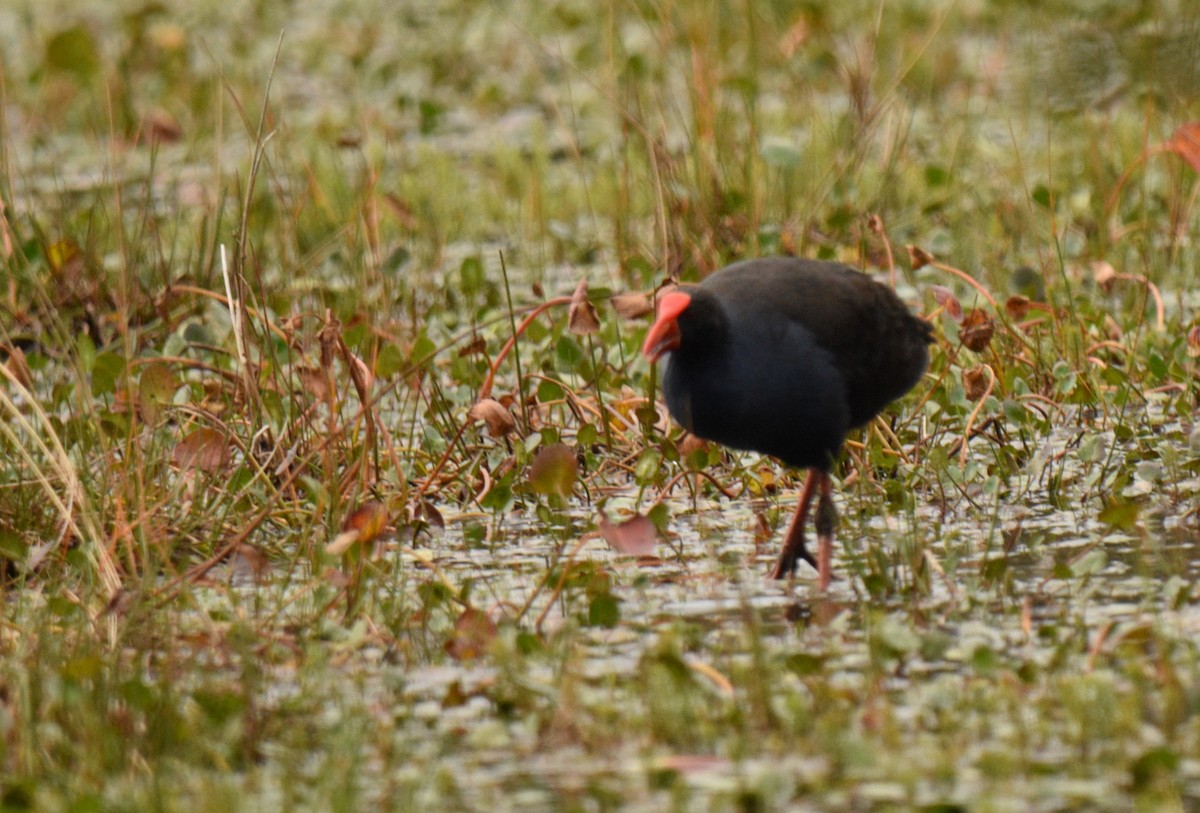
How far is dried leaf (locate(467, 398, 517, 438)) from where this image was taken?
A: 507cm

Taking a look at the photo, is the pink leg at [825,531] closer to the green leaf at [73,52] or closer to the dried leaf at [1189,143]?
the dried leaf at [1189,143]

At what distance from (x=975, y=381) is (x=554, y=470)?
125 cm

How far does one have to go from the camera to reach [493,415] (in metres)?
5.09

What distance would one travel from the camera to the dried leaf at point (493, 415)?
507 cm

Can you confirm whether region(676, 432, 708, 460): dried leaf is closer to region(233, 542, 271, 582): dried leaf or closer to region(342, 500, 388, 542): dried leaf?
region(342, 500, 388, 542): dried leaf

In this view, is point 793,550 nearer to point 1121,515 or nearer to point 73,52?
point 1121,515

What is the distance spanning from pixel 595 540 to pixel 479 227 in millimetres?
3726

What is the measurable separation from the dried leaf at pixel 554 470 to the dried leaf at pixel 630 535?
0.35 m

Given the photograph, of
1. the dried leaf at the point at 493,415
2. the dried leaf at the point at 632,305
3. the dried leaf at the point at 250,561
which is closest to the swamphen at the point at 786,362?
the dried leaf at the point at 632,305

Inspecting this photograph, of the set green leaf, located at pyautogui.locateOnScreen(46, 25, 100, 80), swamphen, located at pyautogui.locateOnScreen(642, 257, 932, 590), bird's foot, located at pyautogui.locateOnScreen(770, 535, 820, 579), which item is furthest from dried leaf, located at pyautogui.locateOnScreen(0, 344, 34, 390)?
green leaf, located at pyautogui.locateOnScreen(46, 25, 100, 80)

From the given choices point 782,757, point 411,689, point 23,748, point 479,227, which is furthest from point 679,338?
point 479,227

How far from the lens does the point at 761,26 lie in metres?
10.5

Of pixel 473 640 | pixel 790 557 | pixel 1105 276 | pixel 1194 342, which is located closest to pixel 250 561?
pixel 473 640

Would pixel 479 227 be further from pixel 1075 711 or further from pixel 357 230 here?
pixel 1075 711
